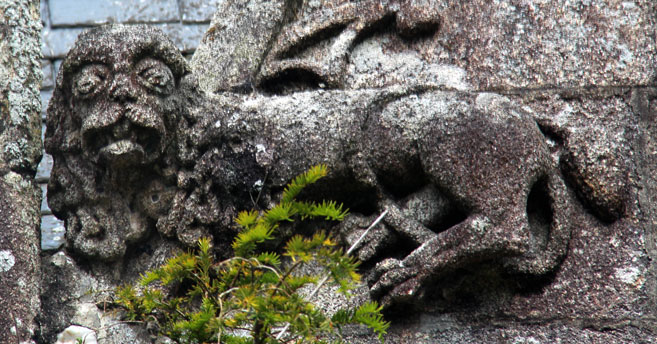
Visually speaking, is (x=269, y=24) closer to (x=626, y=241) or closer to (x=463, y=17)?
(x=463, y=17)

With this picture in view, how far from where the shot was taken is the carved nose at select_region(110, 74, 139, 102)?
3.50 meters

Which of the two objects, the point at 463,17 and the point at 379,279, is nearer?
the point at 379,279

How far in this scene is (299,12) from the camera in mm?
4074

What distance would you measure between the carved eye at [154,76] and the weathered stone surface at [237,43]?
0.29 m

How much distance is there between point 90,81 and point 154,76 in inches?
8.5

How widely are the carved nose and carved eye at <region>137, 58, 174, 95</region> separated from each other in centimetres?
5

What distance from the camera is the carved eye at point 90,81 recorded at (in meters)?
3.52

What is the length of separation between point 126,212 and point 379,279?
3.13 ft

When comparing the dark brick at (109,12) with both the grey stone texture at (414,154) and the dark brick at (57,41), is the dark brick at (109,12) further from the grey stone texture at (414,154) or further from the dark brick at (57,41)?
the grey stone texture at (414,154)

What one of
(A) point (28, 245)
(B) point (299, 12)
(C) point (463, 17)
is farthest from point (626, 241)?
(A) point (28, 245)

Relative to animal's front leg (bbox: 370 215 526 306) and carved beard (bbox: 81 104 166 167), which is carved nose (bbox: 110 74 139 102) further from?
animal's front leg (bbox: 370 215 526 306)

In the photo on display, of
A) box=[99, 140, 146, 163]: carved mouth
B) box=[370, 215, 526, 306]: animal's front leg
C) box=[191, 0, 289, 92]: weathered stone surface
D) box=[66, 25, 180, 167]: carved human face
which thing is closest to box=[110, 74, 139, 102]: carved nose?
box=[66, 25, 180, 167]: carved human face

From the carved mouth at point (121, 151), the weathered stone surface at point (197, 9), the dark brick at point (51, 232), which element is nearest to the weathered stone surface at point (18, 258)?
the carved mouth at point (121, 151)

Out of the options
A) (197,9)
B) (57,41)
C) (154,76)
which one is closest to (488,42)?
(154,76)
